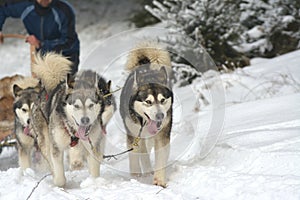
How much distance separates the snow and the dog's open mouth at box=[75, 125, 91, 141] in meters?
0.36

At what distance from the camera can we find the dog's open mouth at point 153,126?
13.4 feet

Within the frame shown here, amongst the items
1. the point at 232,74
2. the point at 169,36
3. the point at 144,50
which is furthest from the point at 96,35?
the point at 144,50

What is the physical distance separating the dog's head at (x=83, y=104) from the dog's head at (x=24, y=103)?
1.25 meters

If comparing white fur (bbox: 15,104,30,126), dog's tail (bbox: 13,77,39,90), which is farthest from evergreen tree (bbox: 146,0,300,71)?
white fur (bbox: 15,104,30,126)

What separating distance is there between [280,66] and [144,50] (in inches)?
142

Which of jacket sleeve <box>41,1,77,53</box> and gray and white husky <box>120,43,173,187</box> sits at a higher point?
jacket sleeve <box>41,1,77,53</box>

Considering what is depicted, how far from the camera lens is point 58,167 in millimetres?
4223

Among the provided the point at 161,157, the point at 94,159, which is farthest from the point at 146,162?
the point at 94,159

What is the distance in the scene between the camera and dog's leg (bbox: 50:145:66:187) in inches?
166

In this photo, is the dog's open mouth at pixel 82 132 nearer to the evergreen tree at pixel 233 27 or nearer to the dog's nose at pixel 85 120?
the dog's nose at pixel 85 120

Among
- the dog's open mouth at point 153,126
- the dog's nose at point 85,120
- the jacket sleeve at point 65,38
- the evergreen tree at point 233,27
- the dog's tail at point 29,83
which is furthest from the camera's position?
the evergreen tree at point 233,27

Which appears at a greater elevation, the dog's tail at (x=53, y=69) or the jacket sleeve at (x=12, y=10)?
the jacket sleeve at (x=12, y=10)

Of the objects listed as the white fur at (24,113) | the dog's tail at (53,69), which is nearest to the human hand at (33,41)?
the white fur at (24,113)

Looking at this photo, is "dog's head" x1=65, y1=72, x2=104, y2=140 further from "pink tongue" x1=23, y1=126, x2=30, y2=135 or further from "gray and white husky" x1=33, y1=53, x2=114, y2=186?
"pink tongue" x1=23, y1=126, x2=30, y2=135
